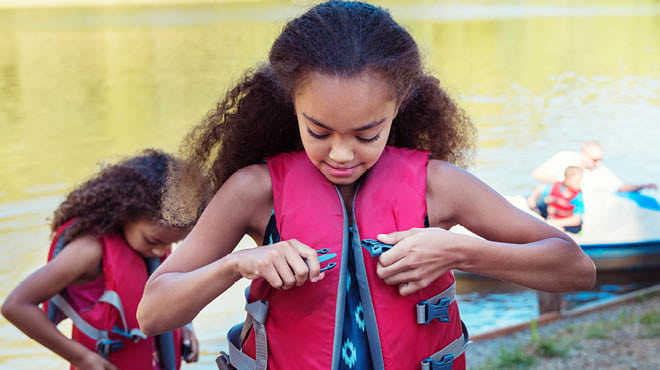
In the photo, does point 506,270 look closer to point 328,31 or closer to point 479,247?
point 479,247

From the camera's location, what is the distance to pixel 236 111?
230 centimetres

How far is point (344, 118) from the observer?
1.90 metres

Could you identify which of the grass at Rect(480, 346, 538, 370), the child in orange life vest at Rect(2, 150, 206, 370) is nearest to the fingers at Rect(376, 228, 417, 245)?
the child in orange life vest at Rect(2, 150, 206, 370)

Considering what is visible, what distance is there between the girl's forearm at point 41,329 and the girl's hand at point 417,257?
1837 mm

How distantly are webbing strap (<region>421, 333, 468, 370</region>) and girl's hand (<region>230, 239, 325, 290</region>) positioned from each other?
40 centimetres

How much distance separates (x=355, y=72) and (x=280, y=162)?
1.20 feet

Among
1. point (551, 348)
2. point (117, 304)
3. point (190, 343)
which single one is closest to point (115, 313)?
point (117, 304)

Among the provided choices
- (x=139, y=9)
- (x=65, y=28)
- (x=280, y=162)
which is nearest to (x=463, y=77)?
(x=65, y=28)

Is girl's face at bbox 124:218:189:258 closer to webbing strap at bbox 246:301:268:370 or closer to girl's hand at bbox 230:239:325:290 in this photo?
webbing strap at bbox 246:301:268:370

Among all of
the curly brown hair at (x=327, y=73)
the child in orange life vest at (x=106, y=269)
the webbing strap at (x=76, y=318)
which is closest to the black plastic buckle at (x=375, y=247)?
the curly brown hair at (x=327, y=73)

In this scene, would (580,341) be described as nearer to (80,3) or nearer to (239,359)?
(239,359)

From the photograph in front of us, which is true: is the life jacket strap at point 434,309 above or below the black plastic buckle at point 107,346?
above

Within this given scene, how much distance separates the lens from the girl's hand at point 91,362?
3.37m

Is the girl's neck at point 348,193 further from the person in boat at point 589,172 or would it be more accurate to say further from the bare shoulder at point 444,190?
the person in boat at point 589,172
